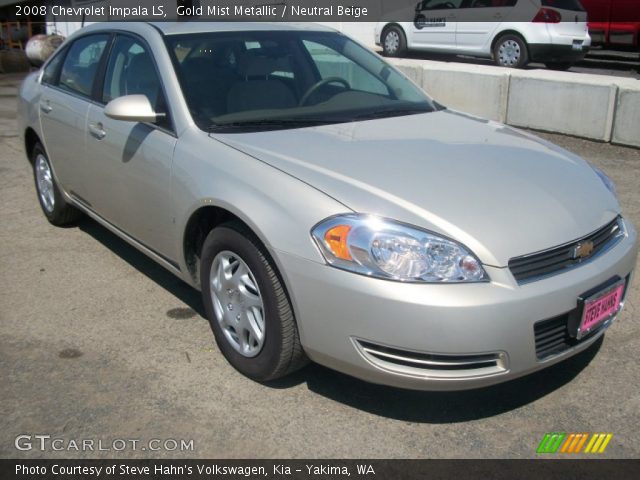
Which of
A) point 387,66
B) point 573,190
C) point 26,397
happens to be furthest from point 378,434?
point 387,66

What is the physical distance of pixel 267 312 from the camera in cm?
286

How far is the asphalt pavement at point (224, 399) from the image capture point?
273cm

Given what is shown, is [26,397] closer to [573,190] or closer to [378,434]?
[378,434]

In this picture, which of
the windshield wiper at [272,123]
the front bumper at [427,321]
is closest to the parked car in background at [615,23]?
the windshield wiper at [272,123]

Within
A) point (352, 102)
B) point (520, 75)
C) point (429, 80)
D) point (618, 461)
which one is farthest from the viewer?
point (429, 80)

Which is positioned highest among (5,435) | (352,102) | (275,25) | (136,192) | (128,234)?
(275,25)

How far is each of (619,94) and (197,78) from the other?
5436mm

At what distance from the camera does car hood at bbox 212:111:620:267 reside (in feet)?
8.61

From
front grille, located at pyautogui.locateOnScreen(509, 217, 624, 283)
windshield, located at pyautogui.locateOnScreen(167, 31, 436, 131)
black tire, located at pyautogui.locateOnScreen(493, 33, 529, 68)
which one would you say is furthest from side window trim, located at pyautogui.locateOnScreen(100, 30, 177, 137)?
black tire, located at pyautogui.locateOnScreen(493, 33, 529, 68)

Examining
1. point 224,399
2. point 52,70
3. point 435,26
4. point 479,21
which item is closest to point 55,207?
point 52,70

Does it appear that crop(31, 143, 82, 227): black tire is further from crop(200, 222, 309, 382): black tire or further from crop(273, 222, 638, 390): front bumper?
crop(273, 222, 638, 390): front bumper

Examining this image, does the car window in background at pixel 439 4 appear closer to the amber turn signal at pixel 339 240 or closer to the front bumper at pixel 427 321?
the front bumper at pixel 427 321

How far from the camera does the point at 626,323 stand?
3729mm

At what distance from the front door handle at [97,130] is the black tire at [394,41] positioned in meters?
13.2
